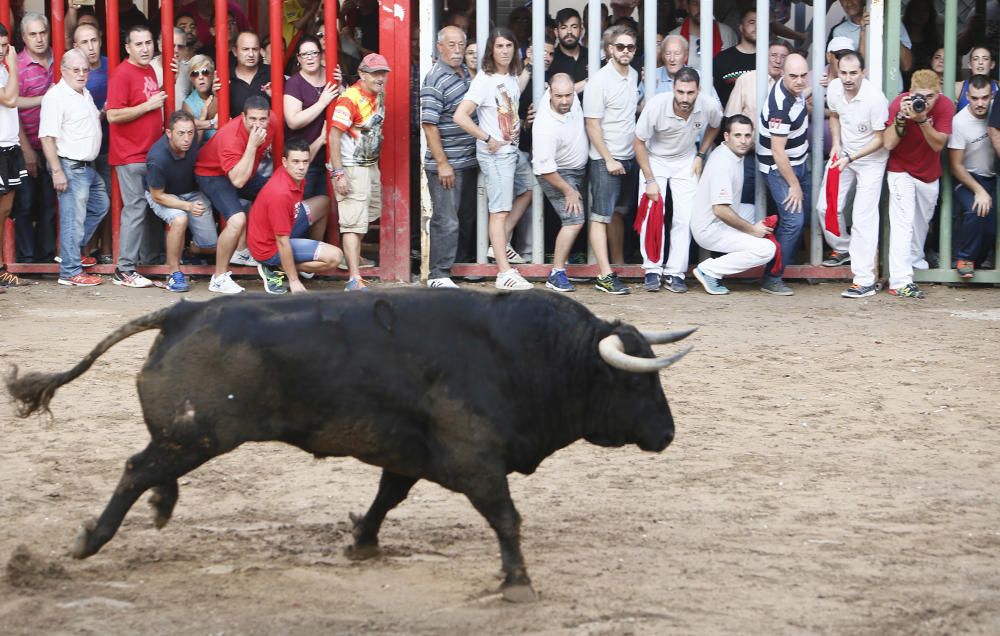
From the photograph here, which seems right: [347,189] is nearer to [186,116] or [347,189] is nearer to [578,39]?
[186,116]

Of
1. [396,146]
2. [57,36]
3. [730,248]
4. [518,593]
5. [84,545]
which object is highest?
[57,36]

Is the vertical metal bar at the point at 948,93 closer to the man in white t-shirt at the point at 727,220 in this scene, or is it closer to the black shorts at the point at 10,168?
the man in white t-shirt at the point at 727,220

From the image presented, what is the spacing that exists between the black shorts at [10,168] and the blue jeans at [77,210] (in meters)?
0.31

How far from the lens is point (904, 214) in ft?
39.0

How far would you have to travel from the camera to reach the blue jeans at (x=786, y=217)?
11.9m

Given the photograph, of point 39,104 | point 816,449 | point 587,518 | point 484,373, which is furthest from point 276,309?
point 39,104

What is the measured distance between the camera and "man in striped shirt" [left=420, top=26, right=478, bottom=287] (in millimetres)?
11703

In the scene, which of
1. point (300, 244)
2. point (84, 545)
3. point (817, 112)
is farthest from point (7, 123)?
point (84, 545)

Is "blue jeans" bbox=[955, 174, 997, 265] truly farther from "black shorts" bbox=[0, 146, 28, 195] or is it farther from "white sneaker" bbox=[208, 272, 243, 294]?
"black shorts" bbox=[0, 146, 28, 195]

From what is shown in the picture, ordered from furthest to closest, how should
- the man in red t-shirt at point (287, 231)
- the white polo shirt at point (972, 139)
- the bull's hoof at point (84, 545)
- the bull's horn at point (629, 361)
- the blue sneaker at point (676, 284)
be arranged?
the blue sneaker at point (676, 284), the white polo shirt at point (972, 139), the man in red t-shirt at point (287, 231), the bull's hoof at point (84, 545), the bull's horn at point (629, 361)

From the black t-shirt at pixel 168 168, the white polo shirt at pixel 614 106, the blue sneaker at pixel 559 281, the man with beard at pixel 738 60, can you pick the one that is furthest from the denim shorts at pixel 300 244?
the man with beard at pixel 738 60

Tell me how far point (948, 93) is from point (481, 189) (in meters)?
3.72

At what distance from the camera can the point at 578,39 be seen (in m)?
12.4

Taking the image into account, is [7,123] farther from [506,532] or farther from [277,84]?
[506,532]
